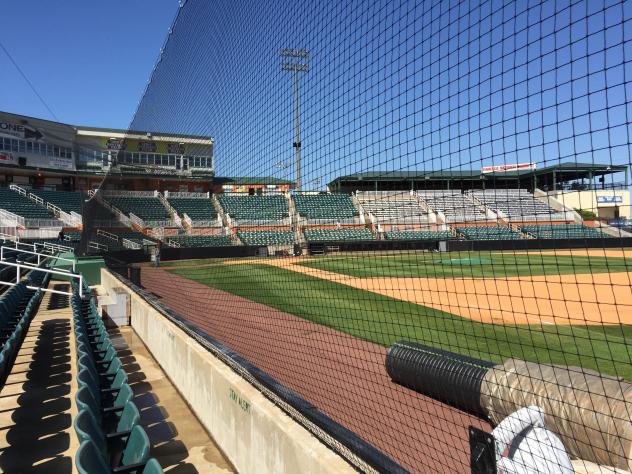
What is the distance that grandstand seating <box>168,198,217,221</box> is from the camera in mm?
30406

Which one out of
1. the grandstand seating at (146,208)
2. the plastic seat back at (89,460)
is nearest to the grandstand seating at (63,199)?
the grandstand seating at (146,208)

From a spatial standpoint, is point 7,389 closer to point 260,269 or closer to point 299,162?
point 299,162

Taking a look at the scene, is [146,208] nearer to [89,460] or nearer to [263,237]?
[263,237]

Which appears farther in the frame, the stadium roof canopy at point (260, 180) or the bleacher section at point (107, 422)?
the stadium roof canopy at point (260, 180)

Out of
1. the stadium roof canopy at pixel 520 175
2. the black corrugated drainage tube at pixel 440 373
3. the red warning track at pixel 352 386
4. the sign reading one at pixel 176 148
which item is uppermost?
the sign reading one at pixel 176 148

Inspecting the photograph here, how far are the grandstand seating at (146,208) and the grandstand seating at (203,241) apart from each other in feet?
6.76

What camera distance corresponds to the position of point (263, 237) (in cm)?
2605

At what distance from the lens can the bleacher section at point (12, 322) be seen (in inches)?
196

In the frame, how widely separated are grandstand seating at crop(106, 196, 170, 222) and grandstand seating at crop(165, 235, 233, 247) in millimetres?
2059

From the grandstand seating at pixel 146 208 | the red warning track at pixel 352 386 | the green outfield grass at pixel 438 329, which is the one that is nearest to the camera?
the red warning track at pixel 352 386

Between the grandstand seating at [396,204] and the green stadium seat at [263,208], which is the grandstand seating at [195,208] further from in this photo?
the grandstand seating at [396,204]

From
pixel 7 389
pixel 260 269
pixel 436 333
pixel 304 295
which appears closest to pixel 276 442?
pixel 7 389

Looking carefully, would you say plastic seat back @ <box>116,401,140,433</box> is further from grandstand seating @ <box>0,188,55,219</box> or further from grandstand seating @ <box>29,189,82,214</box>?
grandstand seating @ <box>29,189,82,214</box>

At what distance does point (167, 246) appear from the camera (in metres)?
27.3
